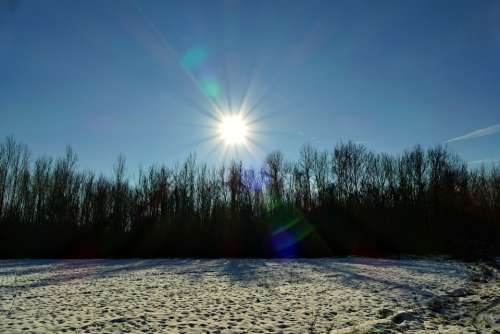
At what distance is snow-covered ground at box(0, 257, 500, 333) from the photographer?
8219 mm

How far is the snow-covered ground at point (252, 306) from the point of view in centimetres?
822

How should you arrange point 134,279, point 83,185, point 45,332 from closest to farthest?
1. point 45,332
2. point 134,279
3. point 83,185

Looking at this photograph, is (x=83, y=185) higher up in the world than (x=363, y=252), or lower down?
higher up

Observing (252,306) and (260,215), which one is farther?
(260,215)

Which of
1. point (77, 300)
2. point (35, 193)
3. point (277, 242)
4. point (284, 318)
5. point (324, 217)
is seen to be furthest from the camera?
point (35, 193)

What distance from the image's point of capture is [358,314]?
9.48 m

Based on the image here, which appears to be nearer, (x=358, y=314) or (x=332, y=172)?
(x=358, y=314)

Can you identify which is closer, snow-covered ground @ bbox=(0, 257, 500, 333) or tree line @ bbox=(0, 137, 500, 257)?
snow-covered ground @ bbox=(0, 257, 500, 333)

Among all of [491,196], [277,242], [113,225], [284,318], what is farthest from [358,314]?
[491,196]

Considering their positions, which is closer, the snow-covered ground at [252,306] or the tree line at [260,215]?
the snow-covered ground at [252,306]

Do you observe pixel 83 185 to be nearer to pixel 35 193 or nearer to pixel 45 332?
pixel 35 193

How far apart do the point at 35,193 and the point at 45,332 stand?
44570mm

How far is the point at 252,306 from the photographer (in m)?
10.6

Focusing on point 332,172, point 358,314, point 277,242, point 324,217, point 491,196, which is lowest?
point 358,314
